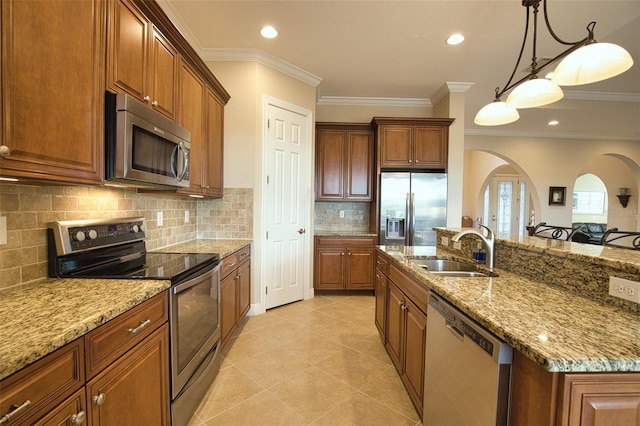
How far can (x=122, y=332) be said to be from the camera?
1.09 metres

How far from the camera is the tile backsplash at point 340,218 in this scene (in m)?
4.52

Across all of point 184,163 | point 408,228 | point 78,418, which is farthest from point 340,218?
point 78,418

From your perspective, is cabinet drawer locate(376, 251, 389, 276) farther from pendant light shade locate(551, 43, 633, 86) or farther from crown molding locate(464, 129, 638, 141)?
crown molding locate(464, 129, 638, 141)

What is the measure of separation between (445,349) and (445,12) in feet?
8.98

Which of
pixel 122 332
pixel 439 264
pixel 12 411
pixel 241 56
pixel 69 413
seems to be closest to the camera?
pixel 12 411

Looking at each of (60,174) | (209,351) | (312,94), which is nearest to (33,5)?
(60,174)

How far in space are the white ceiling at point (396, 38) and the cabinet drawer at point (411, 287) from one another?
225 centimetres

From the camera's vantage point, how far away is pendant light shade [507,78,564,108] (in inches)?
68.9

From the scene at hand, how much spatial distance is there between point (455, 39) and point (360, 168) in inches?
75.4

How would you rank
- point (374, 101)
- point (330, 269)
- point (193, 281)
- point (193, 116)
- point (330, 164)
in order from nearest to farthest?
point (193, 281)
point (193, 116)
point (330, 269)
point (330, 164)
point (374, 101)

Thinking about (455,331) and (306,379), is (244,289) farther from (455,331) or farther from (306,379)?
(455,331)

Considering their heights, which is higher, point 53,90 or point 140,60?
point 140,60

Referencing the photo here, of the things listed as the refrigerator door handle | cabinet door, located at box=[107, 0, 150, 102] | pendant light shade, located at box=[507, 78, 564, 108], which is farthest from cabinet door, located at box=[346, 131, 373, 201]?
cabinet door, located at box=[107, 0, 150, 102]

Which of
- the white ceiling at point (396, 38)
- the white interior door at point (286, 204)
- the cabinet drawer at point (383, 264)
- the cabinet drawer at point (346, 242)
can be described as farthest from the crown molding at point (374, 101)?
the cabinet drawer at point (383, 264)
